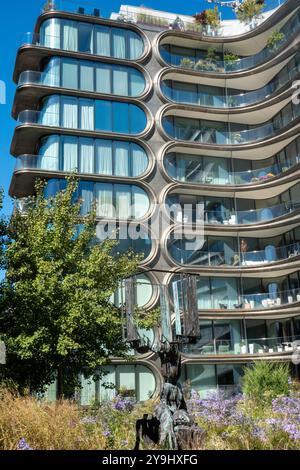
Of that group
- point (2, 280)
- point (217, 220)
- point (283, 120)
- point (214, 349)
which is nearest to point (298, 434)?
point (2, 280)

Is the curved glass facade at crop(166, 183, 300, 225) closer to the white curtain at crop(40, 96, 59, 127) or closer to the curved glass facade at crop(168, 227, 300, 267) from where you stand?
the curved glass facade at crop(168, 227, 300, 267)

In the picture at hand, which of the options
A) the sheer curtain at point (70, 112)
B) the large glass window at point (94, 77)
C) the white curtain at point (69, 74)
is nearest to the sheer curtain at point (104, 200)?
the sheer curtain at point (70, 112)

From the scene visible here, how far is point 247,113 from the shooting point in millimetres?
39188

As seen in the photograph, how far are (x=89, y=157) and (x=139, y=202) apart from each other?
3959 mm

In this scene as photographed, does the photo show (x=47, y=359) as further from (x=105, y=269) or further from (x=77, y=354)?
(x=105, y=269)

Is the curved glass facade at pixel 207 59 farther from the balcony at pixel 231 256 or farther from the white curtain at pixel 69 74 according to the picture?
the balcony at pixel 231 256

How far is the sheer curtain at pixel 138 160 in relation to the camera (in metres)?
35.4

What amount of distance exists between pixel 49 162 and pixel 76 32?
30.2 ft

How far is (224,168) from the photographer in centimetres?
3900

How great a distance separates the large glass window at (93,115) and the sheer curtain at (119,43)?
139 inches

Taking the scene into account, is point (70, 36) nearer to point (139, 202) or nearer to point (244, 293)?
point (139, 202)

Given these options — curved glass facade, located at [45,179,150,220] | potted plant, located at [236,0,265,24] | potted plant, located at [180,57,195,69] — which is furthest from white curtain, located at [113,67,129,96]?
potted plant, located at [236,0,265,24]

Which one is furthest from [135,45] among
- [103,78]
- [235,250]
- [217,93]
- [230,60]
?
[235,250]

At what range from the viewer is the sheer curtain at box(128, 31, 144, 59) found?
124 feet
